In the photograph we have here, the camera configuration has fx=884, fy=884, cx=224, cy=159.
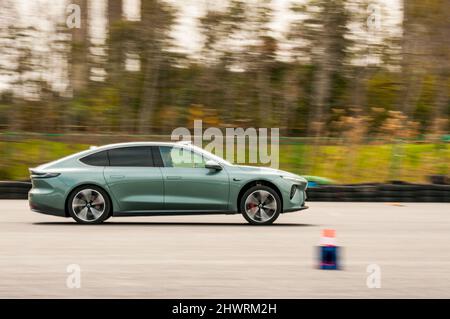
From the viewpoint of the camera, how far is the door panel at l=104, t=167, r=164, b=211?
14617 millimetres

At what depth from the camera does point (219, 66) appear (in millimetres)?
33188

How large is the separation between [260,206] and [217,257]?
4344 millimetres

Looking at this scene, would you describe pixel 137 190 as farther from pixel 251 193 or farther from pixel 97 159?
pixel 251 193

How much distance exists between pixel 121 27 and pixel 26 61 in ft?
15.6

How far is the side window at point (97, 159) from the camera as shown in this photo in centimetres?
1492

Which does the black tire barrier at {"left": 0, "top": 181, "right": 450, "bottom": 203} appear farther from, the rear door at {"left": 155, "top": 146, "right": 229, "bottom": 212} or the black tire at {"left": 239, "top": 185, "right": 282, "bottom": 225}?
the rear door at {"left": 155, "top": 146, "right": 229, "bottom": 212}

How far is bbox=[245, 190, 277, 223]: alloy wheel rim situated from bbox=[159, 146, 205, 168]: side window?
1013 mm

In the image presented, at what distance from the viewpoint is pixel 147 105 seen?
109 ft

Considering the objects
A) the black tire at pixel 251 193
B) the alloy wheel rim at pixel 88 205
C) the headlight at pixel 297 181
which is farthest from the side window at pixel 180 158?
the headlight at pixel 297 181

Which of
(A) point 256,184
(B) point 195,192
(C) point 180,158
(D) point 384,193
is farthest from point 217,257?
(D) point 384,193

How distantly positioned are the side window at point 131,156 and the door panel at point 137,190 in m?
0.27

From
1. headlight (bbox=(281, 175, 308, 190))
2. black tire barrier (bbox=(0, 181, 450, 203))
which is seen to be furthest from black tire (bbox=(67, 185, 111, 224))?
black tire barrier (bbox=(0, 181, 450, 203))

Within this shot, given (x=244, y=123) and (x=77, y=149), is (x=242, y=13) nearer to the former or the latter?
(x=244, y=123)

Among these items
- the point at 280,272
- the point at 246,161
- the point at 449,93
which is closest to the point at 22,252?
the point at 280,272
